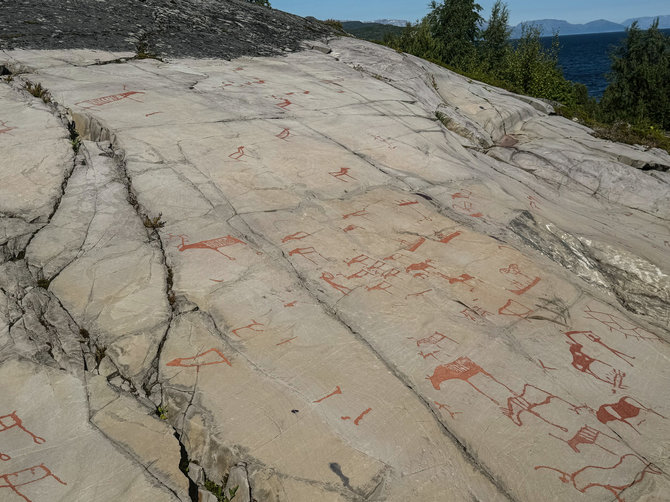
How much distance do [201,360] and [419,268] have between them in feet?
10.1

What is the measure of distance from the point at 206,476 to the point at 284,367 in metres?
1.22

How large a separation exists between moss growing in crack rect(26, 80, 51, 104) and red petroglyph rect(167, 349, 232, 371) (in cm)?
743

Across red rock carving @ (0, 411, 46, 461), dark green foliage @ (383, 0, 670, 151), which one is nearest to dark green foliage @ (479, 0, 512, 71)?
dark green foliage @ (383, 0, 670, 151)

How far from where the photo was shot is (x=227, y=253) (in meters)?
6.69

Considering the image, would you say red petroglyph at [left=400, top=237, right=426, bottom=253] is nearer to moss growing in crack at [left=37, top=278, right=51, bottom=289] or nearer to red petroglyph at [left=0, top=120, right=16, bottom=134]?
moss growing in crack at [left=37, top=278, right=51, bottom=289]

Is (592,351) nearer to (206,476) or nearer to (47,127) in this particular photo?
(206,476)

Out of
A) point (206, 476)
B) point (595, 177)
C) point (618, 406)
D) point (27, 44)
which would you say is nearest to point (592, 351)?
point (618, 406)

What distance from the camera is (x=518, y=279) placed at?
682 centimetres

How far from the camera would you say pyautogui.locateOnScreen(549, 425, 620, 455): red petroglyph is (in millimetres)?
4590

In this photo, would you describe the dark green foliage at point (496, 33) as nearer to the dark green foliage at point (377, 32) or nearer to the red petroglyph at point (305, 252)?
the dark green foliage at point (377, 32)

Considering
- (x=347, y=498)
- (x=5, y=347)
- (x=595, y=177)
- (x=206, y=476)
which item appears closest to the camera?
(x=347, y=498)

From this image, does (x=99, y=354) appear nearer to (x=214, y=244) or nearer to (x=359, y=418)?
(x=214, y=244)

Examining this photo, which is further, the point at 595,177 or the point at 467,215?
the point at 595,177

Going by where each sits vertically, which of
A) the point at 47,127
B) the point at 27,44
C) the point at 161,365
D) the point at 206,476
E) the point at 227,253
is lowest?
the point at 206,476
